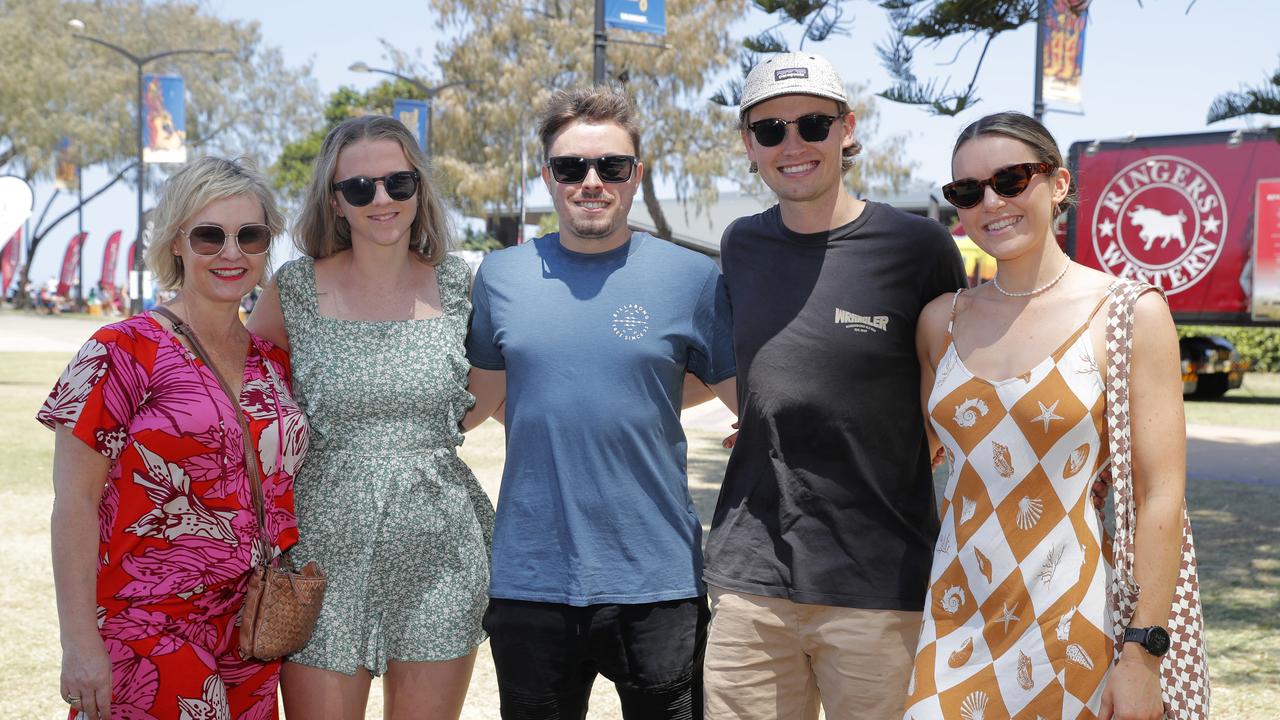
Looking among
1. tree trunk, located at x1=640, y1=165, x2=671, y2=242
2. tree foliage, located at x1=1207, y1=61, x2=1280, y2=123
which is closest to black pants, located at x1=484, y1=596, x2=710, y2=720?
tree foliage, located at x1=1207, y1=61, x2=1280, y2=123

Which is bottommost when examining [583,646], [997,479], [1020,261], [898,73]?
[583,646]

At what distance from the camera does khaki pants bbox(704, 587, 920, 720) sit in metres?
2.92

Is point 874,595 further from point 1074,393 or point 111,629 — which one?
point 111,629

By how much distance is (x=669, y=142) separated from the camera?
30.1m

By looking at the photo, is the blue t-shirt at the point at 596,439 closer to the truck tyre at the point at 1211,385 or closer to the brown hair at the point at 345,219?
the brown hair at the point at 345,219

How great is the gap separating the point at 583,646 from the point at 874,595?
786 millimetres

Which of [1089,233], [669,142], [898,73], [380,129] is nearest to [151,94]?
[669,142]

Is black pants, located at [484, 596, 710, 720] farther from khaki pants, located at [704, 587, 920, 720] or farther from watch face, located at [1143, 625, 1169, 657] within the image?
watch face, located at [1143, 625, 1169, 657]

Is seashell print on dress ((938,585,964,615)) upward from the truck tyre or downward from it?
upward

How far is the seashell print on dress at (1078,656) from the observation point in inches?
98.1

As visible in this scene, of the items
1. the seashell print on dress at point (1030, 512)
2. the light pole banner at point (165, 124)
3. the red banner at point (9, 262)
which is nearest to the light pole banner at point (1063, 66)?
the seashell print on dress at point (1030, 512)

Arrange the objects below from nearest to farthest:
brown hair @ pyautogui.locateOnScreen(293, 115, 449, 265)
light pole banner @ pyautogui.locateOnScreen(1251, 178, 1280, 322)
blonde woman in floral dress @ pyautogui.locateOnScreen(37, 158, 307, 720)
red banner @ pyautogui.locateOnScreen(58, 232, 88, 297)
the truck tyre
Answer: blonde woman in floral dress @ pyautogui.locateOnScreen(37, 158, 307, 720) → brown hair @ pyautogui.locateOnScreen(293, 115, 449, 265) → light pole banner @ pyautogui.locateOnScreen(1251, 178, 1280, 322) → the truck tyre → red banner @ pyautogui.locateOnScreen(58, 232, 88, 297)

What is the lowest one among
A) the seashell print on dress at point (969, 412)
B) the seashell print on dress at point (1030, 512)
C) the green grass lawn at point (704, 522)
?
the green grass lawn at point (704, 522)

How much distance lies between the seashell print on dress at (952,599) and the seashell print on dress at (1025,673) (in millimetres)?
173
